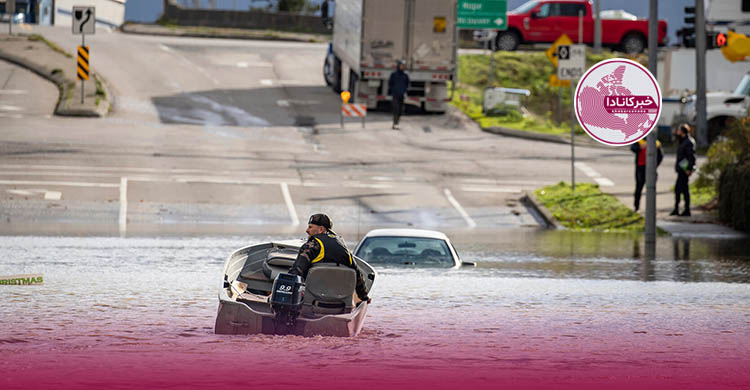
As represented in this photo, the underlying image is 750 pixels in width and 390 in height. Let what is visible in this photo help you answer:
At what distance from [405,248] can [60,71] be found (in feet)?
83.8

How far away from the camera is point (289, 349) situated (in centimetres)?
1271

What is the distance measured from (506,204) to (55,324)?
13675mm

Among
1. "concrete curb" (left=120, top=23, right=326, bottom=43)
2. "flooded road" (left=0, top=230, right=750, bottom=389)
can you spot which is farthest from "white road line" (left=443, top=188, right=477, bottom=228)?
"concrete curb" (left=120, top=23, right=326, bottom=43)

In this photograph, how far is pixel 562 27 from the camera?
2028 inches

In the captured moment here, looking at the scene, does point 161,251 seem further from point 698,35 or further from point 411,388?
point 698,35

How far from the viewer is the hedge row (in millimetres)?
24375

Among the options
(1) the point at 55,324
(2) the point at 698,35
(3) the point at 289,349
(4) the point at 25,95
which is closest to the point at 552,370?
(3) the point at 289,349

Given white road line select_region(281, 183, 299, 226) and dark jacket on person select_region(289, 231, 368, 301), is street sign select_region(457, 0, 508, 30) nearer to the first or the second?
white road line select_region(281, 183, 299, 226)

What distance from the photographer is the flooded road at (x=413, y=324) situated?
12516 mm

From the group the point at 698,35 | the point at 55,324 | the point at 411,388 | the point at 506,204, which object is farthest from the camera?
the point at 698,35

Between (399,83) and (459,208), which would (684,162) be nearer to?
(459,208)

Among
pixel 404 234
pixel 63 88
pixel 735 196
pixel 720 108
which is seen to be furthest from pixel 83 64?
pixel 404 234

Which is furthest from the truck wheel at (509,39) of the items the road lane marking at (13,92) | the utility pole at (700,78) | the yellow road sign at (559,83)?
the road lane marking at (13,92)

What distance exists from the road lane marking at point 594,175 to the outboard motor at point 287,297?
61.3 feet
